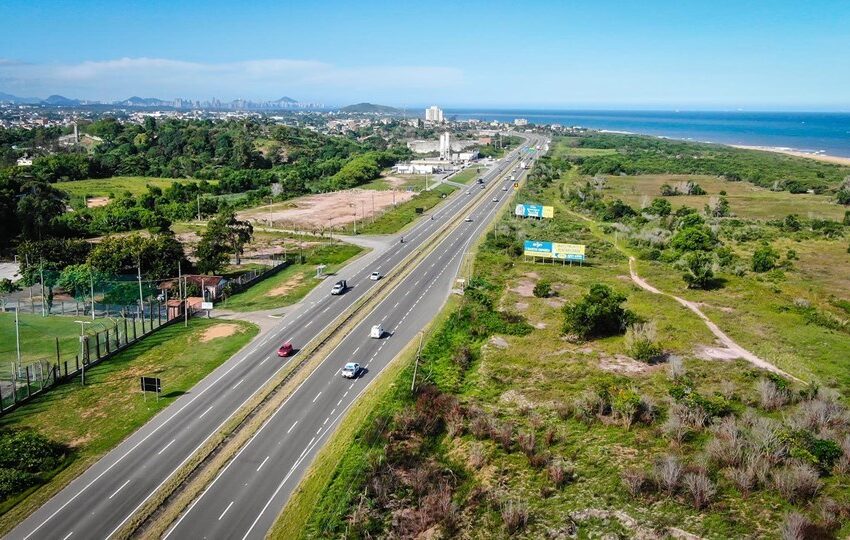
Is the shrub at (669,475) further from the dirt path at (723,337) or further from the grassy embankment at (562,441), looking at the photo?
the dirt path at (723,337)

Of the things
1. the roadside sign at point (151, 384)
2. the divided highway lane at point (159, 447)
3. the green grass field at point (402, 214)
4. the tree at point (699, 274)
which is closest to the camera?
the divided highway lane at point (159, 447)

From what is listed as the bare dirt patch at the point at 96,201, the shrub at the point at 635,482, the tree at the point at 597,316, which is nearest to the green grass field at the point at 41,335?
the tree at the point at 597,316

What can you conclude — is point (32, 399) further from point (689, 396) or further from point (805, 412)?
point (805, 412)

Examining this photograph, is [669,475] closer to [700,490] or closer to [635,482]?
[700,490]

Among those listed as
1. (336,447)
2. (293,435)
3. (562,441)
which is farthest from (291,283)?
(562,441)

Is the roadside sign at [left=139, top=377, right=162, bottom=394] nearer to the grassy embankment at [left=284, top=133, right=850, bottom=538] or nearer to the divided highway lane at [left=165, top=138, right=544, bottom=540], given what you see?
the divided highway lane at [left=165, top=138, right=544, bottom=540]

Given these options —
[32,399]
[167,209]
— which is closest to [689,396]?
[32,399]
